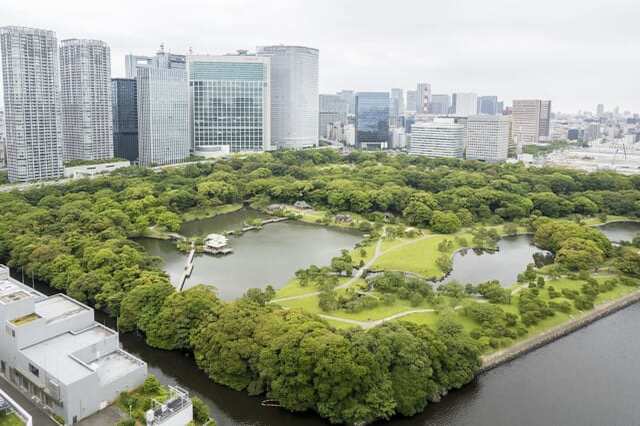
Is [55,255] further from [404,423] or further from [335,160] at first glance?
[335,160]

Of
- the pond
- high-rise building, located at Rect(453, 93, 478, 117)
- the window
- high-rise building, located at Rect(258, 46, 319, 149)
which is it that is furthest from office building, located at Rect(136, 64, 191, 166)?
high-rise building, located at Rect(453, 93, 478, 117)

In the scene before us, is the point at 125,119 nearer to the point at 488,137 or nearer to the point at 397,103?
the point at 488,137

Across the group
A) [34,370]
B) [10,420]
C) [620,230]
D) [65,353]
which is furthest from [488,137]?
[10,420]

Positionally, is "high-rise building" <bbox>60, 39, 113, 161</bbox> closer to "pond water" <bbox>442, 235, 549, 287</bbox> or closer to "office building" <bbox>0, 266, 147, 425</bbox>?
"pond water" <bbox>442, 235, 549, 287</bbox>

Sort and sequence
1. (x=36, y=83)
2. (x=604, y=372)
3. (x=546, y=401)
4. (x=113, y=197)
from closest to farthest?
(x=546, y=401) < (x=604, y=372) < (x=113, y=197) < (x=36, y=83)

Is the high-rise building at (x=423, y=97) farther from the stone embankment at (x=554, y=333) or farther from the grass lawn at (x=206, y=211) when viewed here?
the stone embankment at (x=554, y=333)

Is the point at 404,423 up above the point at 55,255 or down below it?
below

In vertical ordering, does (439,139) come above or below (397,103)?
below

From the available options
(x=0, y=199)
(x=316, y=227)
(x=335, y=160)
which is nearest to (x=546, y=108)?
(x=335, y=160)
